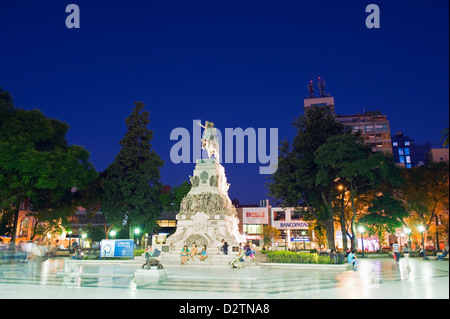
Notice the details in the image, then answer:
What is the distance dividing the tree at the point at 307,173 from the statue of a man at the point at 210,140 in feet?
26.5

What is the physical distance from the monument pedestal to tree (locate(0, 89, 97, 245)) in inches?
468

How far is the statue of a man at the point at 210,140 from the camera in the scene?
32438mm

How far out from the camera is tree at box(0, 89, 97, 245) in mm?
29391

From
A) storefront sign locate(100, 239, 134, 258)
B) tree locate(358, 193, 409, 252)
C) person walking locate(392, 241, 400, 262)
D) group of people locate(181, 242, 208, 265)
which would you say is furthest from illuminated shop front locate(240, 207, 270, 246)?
person walking locate(392, 241, 400, 262)

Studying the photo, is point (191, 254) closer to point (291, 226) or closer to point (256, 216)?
point (291, 226)

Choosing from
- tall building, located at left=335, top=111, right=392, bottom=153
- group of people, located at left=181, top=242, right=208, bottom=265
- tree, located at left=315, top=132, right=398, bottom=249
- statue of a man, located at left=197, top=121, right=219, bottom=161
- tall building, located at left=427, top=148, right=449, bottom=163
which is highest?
tall building, located at left=335, top=111, right=392, bottom=153

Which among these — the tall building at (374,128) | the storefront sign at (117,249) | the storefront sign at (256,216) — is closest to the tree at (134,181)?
the storefront sign at (117,249)

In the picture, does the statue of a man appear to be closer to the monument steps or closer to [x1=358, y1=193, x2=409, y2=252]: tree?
the monument steps

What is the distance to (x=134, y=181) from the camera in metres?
42.8

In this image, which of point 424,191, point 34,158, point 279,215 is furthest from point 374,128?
point 34,158

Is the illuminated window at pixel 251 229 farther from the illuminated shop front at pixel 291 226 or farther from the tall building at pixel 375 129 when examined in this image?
the tall building at pixel 375 129

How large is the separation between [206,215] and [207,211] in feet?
1.99
